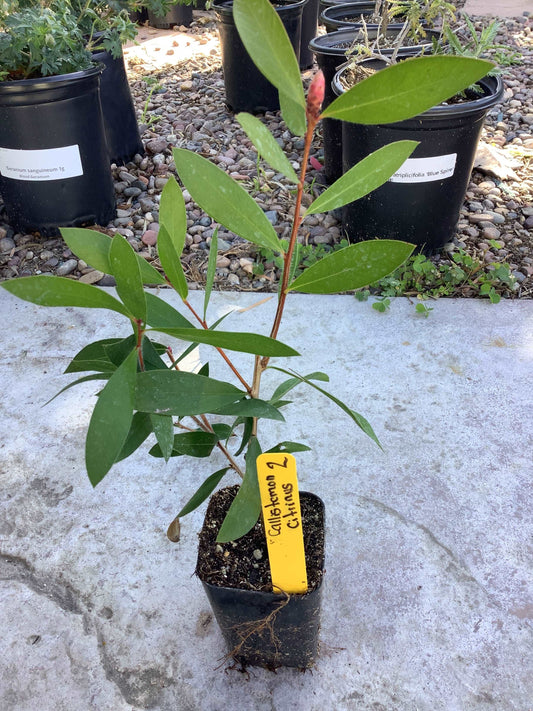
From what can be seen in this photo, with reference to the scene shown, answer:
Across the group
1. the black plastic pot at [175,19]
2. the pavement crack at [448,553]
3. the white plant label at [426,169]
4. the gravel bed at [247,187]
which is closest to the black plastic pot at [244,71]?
the gravel bed at [247,187]

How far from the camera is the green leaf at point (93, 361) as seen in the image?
62cm

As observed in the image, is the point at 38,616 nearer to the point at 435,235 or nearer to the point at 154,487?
the point at 154,487

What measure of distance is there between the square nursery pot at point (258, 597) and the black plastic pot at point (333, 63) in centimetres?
166

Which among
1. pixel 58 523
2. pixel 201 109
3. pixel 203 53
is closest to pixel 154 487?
pixel 58 523

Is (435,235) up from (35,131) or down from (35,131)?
down

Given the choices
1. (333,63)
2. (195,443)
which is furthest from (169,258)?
(333,63)

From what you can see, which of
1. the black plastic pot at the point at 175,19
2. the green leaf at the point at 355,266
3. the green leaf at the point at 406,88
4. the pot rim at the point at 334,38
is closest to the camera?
the green leaf at the point at 406,88

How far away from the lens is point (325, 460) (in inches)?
50.6

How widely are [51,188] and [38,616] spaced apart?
1.38 meters

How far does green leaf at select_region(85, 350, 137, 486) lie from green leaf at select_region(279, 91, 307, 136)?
226mm

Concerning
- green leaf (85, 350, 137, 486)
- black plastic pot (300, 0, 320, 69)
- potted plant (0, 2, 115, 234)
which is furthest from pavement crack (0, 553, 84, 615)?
black plastic pot (300, 0, 320, 69)

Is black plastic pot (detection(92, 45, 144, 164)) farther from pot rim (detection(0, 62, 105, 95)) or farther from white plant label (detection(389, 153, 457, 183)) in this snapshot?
white plant label (detection(389, 153, 457, 183))

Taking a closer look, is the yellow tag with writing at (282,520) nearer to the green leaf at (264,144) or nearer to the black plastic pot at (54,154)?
the green leaf at (264,144)

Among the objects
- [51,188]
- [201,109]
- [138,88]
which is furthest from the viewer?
[138,88]
